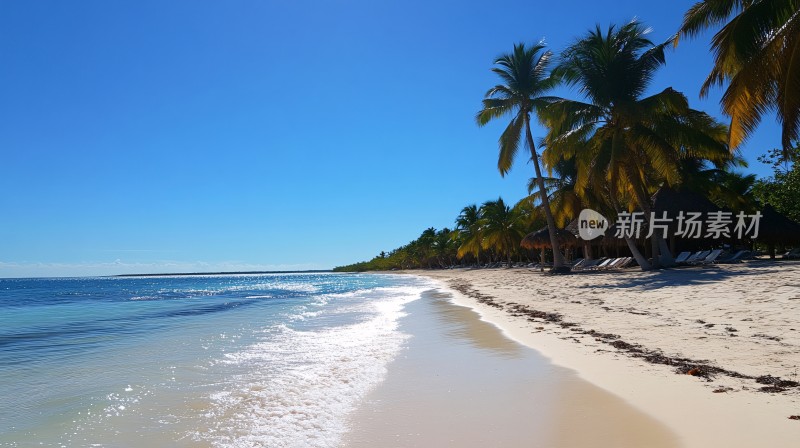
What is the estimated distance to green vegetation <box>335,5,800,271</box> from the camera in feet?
28.8

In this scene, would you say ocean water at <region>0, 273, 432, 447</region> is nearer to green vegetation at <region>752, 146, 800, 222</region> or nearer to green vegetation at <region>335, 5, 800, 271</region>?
green vegetation at <region>335, 5, 800, 271</region>

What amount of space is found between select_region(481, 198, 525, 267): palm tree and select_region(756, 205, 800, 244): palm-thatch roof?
2246cm

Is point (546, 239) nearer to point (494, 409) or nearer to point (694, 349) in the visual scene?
point (694, 349)

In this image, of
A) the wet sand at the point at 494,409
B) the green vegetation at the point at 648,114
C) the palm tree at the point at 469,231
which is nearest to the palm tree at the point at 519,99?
the green vegetation at the point at 648,114

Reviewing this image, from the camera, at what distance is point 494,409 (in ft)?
12.6

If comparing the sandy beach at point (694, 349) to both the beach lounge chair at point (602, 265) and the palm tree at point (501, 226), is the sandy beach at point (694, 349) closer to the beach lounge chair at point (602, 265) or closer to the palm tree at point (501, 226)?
the beach lounge chair at point (602, 265)

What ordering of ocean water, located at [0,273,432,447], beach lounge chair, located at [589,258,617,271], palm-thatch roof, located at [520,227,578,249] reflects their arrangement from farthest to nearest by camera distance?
palm-thatch roof, located at [520,227,578,249] < beach lounge chair, located at [589,258,617,271] < ocean water, located at [0,273,432,447]

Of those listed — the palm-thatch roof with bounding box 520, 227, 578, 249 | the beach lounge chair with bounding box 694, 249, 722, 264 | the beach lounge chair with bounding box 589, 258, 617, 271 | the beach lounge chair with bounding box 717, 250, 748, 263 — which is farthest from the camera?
the palm-thatch roof with bounding box 520, 227, 578, 249

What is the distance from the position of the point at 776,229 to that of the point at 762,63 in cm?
1715

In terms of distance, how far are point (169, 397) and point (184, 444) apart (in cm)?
159

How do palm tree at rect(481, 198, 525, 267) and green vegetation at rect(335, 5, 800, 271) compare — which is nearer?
green vegetation at rect(335, 5, 800, 271)

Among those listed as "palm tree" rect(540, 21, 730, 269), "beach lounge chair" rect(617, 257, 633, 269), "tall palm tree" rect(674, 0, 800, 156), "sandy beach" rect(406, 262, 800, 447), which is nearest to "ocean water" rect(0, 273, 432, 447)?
"sandy beach" rect(406, 262, 800, 447)

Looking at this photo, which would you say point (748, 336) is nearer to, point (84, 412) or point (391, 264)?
point (84, 412)

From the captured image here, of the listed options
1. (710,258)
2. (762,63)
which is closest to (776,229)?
(710,258)
